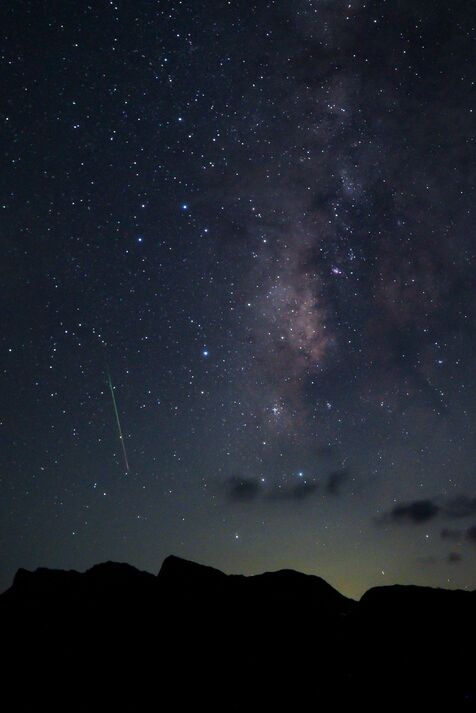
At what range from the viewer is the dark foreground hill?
11602mm

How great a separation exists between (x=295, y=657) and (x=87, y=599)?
7.65 m

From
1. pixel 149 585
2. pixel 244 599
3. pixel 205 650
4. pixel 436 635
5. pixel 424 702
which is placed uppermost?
→ pixel 149 585

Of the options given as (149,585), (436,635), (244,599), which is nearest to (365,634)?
(436,635)

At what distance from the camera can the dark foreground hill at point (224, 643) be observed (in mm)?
11602

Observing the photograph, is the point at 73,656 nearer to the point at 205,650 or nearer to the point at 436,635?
the point at 205,650

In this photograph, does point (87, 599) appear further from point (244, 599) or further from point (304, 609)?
point (304, 609)

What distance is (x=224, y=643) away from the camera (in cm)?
1482

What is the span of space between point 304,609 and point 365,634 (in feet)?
10.2

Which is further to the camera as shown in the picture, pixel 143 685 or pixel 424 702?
pixel 143 685

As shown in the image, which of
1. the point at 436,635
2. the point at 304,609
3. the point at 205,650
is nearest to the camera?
the point at 436,635

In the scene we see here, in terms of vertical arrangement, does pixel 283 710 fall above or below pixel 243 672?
below

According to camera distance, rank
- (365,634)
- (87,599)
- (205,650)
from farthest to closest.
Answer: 1. (87,599)
2. (205,650)
3. (365,634)

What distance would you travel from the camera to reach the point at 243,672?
44.5 feet

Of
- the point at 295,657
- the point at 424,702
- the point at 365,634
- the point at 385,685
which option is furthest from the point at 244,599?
the point at 424,702
